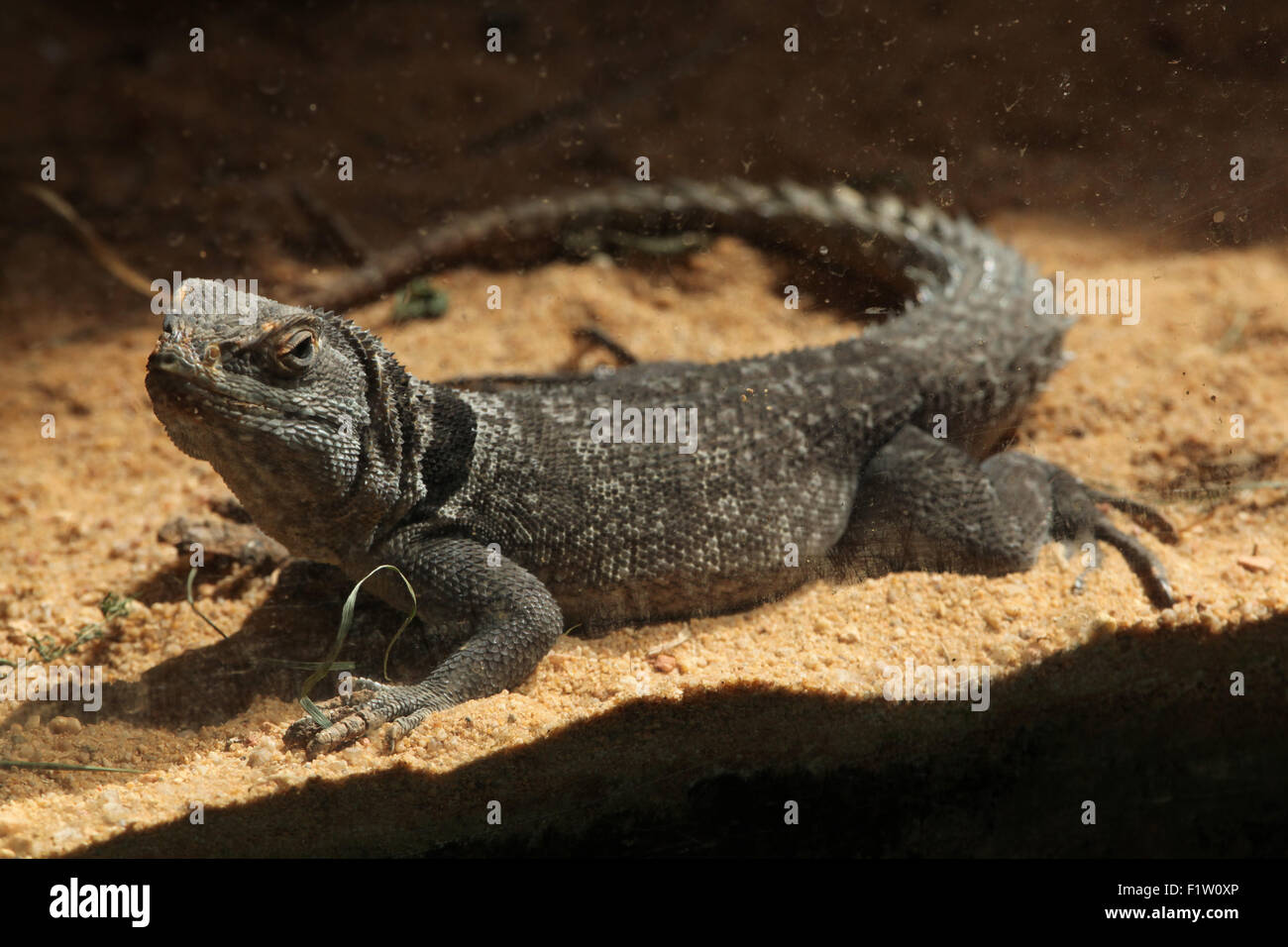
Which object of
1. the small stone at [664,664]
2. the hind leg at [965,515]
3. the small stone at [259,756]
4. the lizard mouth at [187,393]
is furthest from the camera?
the hind leg at [965,515]

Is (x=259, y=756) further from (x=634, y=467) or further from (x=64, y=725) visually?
→ (x=634, y=467)

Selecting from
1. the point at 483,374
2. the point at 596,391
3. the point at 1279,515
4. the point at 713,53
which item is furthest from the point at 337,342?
the point at 1279,515

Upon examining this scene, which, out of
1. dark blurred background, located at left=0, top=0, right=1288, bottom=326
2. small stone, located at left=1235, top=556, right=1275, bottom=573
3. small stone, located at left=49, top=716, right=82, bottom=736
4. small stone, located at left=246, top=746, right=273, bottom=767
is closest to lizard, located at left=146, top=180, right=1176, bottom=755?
small stone, located at left=246, top=746, right=273, bottom=767

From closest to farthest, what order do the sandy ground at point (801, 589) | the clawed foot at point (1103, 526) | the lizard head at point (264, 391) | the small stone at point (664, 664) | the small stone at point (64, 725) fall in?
the sandy ground at point (801, 589) < the lizard head at point (264, 391) < the small stone at point (64, 725) < the small stone at point (664, 664) < the clawed foot at point (1103, 526)

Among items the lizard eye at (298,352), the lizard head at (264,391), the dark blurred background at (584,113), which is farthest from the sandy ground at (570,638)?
the lizard eye at (298,352)

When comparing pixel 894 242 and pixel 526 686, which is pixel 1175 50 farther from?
pixel 526 686

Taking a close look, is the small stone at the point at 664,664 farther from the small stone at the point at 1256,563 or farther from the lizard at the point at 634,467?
the small stone at the point at 1256,563
